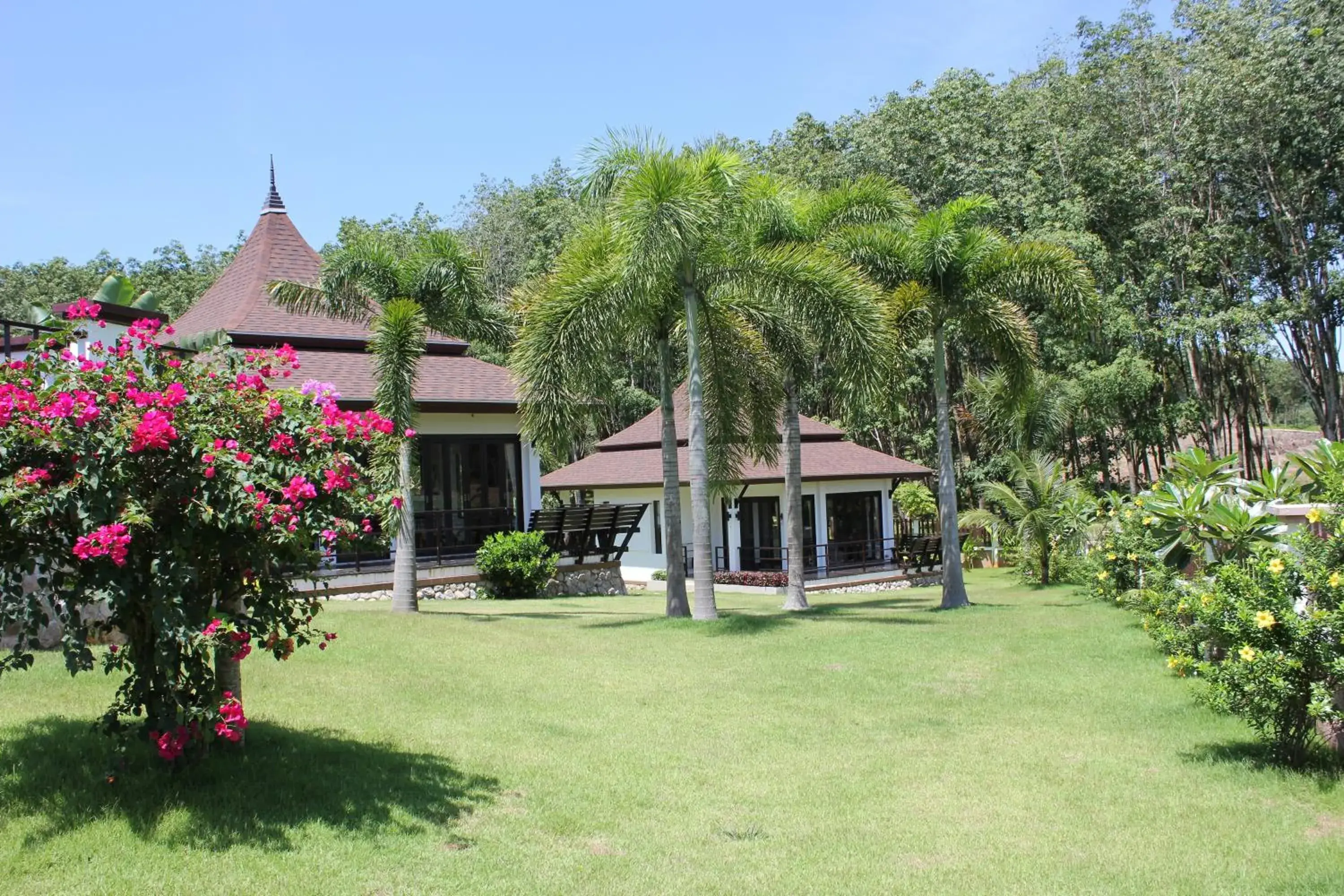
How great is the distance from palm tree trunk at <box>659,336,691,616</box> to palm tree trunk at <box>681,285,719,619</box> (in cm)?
33

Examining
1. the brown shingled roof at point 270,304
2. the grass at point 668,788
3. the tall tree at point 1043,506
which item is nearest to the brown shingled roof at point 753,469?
the tall tree at point 1043,506

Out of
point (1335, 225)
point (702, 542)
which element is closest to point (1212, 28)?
point (1335, 225)

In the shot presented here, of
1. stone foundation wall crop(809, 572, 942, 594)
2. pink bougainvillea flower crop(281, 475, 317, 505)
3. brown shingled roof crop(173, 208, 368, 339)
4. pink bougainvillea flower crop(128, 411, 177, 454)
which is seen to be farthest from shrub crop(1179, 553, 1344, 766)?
stone foundation wall crop(809, 572, 942, 594)

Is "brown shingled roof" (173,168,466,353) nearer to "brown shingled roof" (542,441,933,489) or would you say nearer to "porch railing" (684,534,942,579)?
"brown shingled roof" (542,441,933,489)

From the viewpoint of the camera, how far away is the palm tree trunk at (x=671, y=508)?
54.8ft

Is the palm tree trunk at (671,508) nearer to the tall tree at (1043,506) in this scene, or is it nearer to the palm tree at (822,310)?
the palm tree at (822,310)

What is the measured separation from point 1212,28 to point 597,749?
98.8 feet

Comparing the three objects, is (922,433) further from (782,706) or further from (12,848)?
(12,848)

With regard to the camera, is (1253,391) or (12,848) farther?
(1253,391)

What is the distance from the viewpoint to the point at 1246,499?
915 centimetres

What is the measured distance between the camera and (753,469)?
29297 mm

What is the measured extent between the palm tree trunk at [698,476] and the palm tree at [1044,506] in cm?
940

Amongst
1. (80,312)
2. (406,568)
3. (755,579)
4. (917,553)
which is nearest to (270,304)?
(406,568)

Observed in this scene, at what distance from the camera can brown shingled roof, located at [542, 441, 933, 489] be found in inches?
1142
